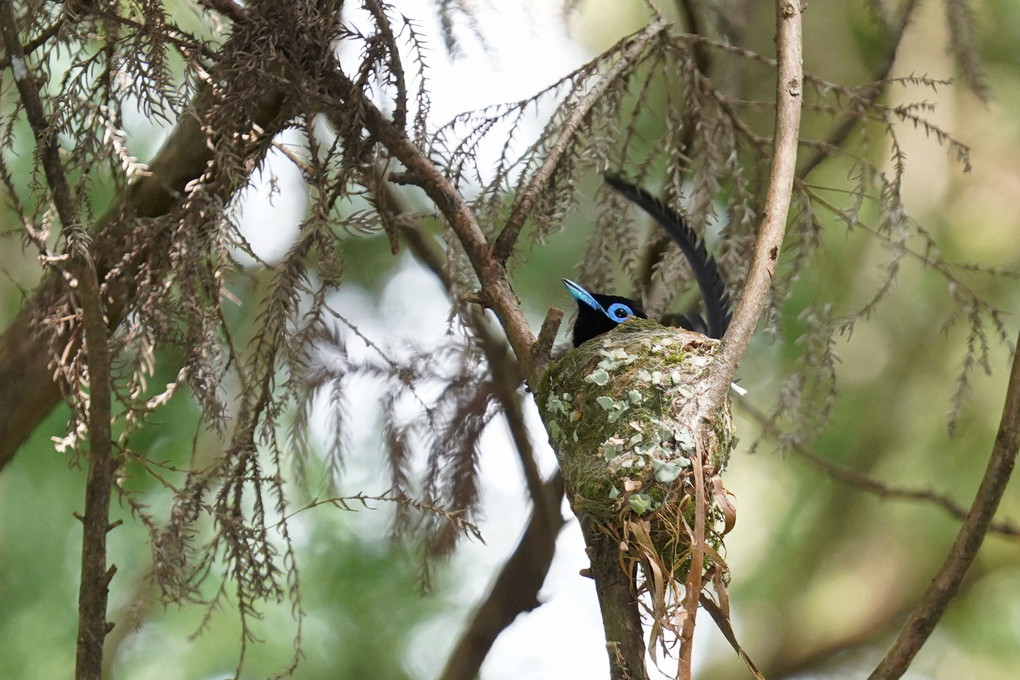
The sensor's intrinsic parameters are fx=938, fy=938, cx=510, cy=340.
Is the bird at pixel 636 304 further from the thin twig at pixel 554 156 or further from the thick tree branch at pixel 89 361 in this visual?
the thick tree branch at pixel 89 361

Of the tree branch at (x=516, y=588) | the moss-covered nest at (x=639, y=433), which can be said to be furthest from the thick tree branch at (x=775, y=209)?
the tree branch at (x=516, y=588)

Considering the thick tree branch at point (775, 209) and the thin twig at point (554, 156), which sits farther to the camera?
the thin twig at point (554, 156)

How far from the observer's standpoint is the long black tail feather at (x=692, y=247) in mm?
1672

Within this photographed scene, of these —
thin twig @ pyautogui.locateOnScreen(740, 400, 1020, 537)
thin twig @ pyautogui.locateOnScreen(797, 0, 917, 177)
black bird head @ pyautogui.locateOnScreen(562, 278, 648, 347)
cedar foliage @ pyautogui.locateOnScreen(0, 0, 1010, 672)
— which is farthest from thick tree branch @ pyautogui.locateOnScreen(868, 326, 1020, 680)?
thin twig @ pyautogui.locateOnScreen(797, 0, 917, 177)

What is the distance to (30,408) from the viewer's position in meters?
2.11

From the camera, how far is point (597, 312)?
1.94 metres

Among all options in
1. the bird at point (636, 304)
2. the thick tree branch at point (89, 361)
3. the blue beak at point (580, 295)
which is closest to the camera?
the thick tree branch at point (89, 361)

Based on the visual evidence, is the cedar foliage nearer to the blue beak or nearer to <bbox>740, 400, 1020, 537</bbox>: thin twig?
the blue beak

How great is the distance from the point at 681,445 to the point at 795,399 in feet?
2.95

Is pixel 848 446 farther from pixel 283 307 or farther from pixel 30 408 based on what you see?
pixel 30 408

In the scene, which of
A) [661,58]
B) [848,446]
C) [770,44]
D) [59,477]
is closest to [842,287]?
[848,446]

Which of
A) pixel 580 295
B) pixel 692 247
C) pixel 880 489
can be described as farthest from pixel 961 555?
pixel 880 489

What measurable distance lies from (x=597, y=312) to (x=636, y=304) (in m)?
0.17

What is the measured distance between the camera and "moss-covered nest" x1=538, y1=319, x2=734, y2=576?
1.21 m
